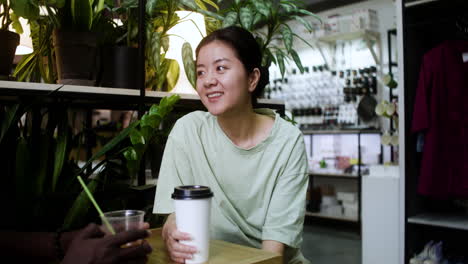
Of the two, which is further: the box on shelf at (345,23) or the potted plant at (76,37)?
the box on shelf at (345,23)

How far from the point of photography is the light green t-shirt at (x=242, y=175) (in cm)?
138

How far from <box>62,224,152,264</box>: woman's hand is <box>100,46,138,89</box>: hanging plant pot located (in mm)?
1314

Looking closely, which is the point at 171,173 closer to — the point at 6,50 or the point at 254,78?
the point at 254,78

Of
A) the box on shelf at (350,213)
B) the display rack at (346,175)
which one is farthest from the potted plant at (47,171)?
the box on shelf at (350,213)

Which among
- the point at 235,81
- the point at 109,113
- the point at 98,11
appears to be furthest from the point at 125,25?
the point at 109,113

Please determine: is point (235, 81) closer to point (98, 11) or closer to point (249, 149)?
point (249, 149)

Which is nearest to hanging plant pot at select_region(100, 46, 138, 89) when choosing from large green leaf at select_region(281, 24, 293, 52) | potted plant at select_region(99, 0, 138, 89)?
potted plant at select_region(99, 0, 138, 89)

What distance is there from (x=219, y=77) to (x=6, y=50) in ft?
3.36

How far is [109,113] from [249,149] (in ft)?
25.6

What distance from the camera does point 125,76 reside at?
6.58ft

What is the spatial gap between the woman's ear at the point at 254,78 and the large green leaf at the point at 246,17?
0.86 meters
